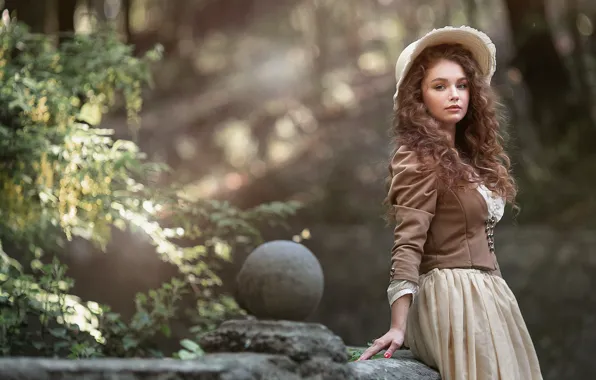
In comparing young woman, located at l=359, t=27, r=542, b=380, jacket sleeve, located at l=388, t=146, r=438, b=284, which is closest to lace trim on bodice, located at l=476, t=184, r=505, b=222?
young woman, located at l=359, t=27, r=542, b=380

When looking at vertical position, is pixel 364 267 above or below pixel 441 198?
below

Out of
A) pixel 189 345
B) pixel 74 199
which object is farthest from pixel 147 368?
pixel 74 199

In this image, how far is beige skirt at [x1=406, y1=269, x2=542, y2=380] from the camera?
2.67 m

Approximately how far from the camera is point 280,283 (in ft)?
7.25

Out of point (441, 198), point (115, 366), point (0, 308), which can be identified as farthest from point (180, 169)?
point (115, 366)

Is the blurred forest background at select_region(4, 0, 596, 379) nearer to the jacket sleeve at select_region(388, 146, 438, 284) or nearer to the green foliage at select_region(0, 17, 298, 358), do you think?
the green foliage at select_region(0, 17, 298, 358)

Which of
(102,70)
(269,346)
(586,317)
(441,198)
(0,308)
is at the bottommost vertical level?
(586,317)

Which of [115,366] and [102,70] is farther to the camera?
[102,70]

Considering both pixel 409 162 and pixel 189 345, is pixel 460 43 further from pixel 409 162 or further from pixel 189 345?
pixel 189 345

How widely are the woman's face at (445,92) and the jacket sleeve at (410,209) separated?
0.21m

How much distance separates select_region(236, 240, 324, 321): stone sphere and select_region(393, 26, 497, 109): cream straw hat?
3.20 feet

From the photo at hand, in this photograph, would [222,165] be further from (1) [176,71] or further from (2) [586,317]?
(2) [586,317]

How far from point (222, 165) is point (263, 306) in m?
9.40

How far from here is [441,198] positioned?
110 inches
